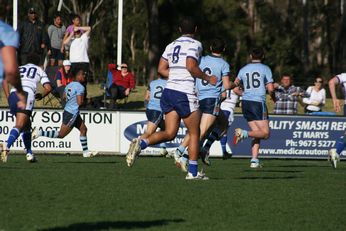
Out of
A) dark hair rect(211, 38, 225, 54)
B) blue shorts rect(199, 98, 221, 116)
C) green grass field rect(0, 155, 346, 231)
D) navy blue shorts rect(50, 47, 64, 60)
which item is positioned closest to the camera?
green grass field rect(0, 155, 346, 231)

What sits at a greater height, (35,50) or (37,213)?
(35,50)

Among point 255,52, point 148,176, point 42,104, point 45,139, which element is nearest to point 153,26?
point 42,104

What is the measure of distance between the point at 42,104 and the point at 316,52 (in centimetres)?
4158

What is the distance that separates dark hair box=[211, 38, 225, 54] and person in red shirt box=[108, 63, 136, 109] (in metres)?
11.1

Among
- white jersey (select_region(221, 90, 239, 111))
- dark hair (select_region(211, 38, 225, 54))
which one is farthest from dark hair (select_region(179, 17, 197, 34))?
white jersey (select_region(221, 90, 239, 111))

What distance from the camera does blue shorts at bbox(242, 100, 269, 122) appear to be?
699 inches

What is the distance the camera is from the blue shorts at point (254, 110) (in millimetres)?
17750

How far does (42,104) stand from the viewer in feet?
94.6

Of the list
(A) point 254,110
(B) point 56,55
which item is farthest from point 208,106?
(B) point 56,55

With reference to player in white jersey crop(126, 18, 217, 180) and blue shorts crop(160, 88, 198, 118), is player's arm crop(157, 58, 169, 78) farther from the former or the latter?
blue shorts crop(160, 88, 198, 118)

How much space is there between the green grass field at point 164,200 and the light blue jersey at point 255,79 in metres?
1.81

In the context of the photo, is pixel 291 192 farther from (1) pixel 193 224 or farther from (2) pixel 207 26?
(2) pixel 207 26

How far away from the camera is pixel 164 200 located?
1118 centimetres

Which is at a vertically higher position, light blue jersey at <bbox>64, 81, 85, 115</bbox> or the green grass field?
light blue jersey at <bbox>64, 81, 85, 115</bbox>
